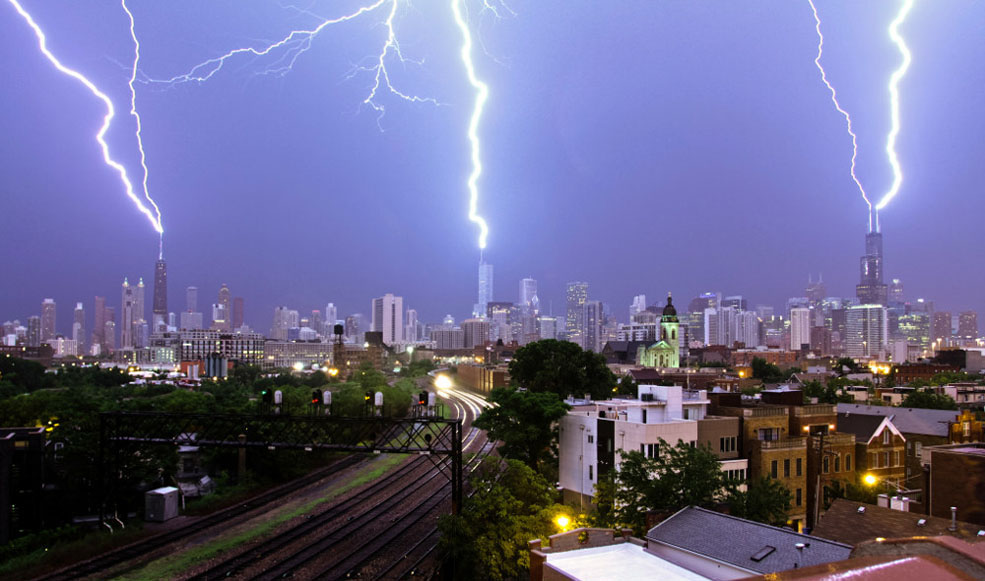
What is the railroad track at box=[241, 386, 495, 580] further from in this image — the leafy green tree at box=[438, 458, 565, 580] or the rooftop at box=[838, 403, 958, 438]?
the rooftop at box=[838, 403, 958, 438]

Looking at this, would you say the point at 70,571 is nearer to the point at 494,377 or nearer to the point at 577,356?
the point at 577,356

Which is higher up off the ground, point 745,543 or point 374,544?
point 745,543

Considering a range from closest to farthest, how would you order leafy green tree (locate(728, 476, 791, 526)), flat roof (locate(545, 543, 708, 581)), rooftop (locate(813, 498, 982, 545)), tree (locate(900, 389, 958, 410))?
flat roof (locate(545, 543, 708, 581)), rooftop (locate(813, 498, 982, 545)), leafy green tree (locate(728, 476, 791, 526)), tree (locate(900, 389, 958, 410))

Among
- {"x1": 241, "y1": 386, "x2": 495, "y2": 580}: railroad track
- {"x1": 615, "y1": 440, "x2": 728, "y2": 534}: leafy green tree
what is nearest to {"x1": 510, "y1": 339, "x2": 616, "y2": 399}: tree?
{"x1": 241, "y1": 386, "x2": 495, "y2": 580}: railroad track

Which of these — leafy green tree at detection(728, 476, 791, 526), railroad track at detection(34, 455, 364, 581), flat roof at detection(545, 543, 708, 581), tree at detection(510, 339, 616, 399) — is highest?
tree at detection(510, 339, 616, 399)

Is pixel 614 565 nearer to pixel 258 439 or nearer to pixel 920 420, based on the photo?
pixel 258 439

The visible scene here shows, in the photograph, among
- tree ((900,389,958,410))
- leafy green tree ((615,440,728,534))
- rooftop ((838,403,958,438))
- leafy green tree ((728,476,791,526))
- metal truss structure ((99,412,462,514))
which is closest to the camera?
leafy green tree ((615,440,728,534))

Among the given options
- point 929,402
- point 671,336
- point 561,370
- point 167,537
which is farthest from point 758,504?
point 671,336
